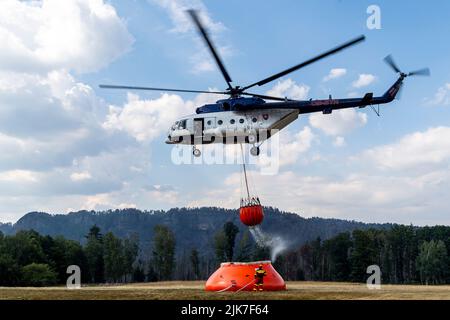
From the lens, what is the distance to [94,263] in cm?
13500

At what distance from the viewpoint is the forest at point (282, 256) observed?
371ft

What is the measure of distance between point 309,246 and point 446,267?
40.1 meters

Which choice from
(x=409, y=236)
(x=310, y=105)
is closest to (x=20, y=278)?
(x=310, y=105)

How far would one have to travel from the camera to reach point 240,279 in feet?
107

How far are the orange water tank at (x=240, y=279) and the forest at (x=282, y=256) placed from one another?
6614 centimetres

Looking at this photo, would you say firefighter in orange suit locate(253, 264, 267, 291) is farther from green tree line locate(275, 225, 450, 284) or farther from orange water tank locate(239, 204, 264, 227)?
green tree line locate(275, 225, 450, 284)

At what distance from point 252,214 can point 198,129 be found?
10.1 meters

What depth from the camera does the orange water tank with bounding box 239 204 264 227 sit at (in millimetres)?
33812

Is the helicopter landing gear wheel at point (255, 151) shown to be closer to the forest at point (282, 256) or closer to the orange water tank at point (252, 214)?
the orange water tank at point (252, 214)

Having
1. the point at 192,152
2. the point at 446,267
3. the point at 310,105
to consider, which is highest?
the point at 310,105

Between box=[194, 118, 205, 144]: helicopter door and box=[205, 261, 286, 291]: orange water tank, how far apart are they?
36.6ft

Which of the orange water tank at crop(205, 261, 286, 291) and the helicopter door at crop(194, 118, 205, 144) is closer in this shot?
the orange water tank at crop(205, 261, 286, 291)

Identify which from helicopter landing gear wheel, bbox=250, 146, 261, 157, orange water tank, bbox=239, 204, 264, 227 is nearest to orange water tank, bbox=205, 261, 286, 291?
orange water tank, bbox=239, 204, 264, 227
